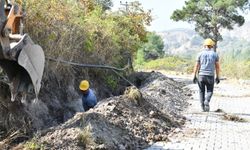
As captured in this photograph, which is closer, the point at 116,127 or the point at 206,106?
the point at 116,127

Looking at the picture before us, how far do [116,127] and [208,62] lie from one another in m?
4.76

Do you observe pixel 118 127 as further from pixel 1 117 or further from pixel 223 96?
pixel 223 96

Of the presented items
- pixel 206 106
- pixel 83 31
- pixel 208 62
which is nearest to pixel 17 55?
pixel 208 62

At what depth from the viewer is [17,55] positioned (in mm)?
5301

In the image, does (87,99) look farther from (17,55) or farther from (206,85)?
(17,55)

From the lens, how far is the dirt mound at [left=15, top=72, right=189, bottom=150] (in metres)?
7.48

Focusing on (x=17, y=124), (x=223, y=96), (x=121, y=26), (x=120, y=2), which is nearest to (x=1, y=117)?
(x=17, y=124)

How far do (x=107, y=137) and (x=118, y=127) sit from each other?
76 cm

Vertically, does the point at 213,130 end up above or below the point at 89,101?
below

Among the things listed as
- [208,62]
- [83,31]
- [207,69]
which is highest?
[83,31]

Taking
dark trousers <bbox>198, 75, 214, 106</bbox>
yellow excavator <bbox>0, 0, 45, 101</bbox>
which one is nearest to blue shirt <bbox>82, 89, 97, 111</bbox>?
dark trousers <bbox>198, 75, 214, 106</bbox>

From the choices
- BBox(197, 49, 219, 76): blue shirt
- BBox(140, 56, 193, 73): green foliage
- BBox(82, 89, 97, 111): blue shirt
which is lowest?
BBox(140, 56, 193, 73): green foliage

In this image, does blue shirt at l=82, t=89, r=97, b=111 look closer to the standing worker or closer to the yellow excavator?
the standing worker

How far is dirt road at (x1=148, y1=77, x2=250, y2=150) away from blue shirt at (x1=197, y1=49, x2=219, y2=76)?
1009mm
